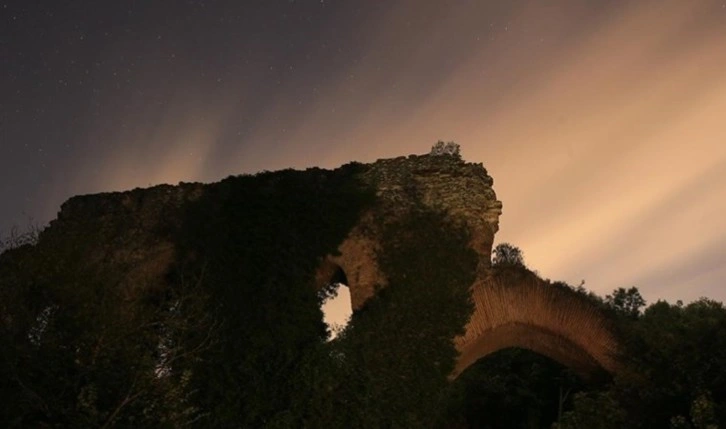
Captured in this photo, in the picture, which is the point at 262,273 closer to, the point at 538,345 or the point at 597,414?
the point at 538,345

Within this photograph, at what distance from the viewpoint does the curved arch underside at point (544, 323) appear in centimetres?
1258

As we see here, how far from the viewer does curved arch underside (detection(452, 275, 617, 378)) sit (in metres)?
12.6

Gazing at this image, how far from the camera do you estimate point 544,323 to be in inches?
514

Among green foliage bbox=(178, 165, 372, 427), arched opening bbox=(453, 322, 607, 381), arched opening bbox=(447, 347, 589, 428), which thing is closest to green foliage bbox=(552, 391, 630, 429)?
arched opening bbox=(453, 322, 607, 381)

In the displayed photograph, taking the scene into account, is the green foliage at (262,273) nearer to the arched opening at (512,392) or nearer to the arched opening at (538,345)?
the arched opening at (538,345)

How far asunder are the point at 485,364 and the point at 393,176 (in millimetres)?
9312

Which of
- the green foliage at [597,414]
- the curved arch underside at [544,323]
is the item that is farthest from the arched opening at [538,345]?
the green foliage at [597,414]

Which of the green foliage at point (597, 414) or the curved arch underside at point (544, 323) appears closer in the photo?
the green foliage at point (597, 414)

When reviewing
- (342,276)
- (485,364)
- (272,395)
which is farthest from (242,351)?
(485,364)

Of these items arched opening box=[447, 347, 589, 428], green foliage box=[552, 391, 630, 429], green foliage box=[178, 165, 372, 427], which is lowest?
green foliage box=[552, 391, 630, 429]

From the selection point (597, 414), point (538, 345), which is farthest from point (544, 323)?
point (597, 414)

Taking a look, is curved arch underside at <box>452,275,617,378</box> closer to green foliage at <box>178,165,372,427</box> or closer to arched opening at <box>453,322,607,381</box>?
arched opening at <box>453,322,607,381</box>

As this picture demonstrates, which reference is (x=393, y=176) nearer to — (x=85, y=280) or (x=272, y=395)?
(x=272, y=395)

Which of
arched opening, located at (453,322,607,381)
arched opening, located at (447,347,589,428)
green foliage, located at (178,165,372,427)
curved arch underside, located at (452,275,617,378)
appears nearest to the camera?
green foliage, located at (178,165,372,427)
